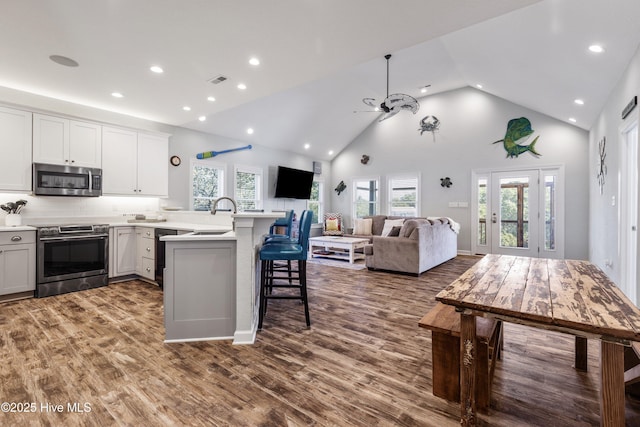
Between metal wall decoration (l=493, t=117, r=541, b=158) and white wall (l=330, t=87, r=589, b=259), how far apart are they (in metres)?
0.09

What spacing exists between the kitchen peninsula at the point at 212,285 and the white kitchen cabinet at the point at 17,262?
2549 mm

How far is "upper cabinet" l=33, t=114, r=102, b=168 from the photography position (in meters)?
3.86

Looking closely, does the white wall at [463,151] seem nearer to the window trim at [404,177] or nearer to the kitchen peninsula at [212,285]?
the window trim at [404,177]

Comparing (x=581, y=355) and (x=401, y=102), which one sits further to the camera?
(x=401, y=102)

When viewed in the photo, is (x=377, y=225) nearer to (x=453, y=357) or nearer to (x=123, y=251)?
(x=123, y=251)

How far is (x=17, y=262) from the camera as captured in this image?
3.49m

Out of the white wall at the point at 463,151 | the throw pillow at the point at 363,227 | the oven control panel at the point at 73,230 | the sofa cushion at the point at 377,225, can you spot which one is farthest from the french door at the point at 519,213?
the oven control panel at the point at 73,230

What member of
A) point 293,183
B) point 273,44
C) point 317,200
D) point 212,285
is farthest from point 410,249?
point 317,200

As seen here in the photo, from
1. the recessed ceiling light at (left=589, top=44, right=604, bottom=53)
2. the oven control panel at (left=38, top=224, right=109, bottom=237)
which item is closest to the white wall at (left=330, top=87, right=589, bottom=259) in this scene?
the recessed ceiling light at (left=589, top=44, right=604, bottom=53)

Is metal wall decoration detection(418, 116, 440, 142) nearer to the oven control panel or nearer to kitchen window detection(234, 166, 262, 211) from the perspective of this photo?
kitchen window detection(234, 166, 262, 211)

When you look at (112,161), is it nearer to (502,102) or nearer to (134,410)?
(134,410)

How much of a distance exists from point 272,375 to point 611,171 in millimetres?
4794

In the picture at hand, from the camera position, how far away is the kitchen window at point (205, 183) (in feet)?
19.6

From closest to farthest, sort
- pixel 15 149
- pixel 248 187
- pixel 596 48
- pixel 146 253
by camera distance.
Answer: pixel 596 48, pixel 15 149, pixel 146 253, pixel 248 187
